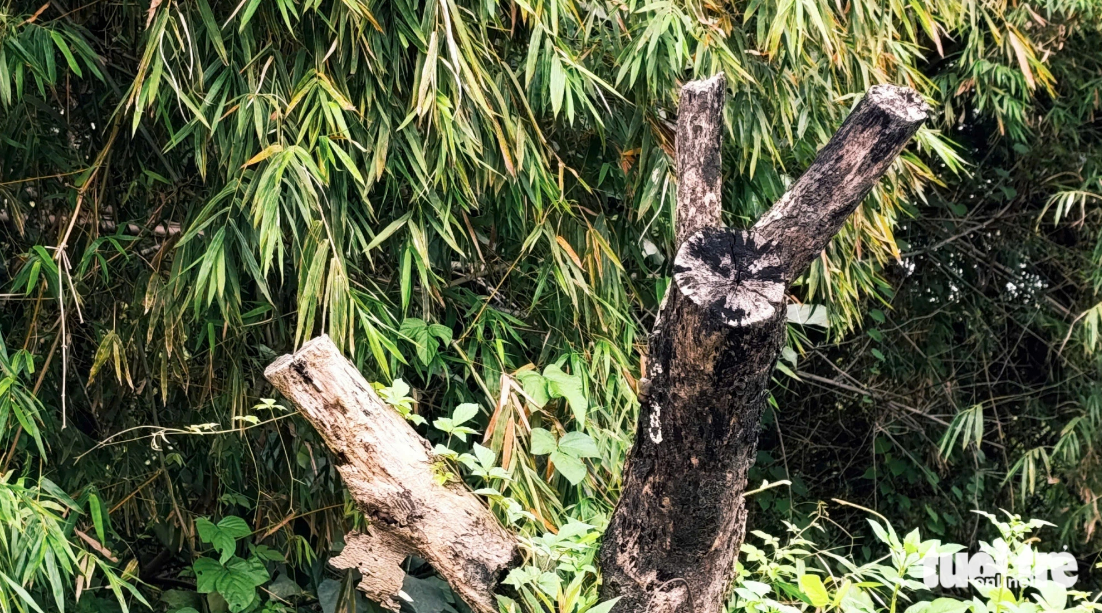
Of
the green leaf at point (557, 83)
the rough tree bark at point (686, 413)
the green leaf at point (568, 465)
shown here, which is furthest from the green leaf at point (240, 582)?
the green leaf at point (557, 83)

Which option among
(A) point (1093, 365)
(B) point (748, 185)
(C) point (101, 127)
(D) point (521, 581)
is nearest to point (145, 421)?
(C) point (101, 127)

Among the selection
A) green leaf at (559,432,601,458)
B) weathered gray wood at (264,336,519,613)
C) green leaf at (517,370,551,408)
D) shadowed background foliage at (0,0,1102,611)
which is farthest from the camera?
green leaf at (517,370,551,408)

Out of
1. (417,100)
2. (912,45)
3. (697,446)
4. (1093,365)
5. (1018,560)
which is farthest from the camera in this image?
(1093,365)

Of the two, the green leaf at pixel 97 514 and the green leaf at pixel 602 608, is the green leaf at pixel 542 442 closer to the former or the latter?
the green leaf at pixel 602 608

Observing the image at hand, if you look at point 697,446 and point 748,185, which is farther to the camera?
point 748,185

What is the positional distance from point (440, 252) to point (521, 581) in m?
0.98

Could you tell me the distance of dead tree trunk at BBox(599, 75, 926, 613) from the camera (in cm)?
99

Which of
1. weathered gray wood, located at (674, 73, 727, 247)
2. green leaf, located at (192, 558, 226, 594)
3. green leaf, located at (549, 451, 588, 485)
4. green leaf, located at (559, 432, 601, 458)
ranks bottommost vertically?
green leaf, located at (192, 558, 226, 594)

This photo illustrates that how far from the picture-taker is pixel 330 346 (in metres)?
1.30

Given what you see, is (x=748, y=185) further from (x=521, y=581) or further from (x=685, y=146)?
(x=521, y=581)

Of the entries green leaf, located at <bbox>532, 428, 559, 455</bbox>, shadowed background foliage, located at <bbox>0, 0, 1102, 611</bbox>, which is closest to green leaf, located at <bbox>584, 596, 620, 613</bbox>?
shadowed background foliage, located at <bbox>0, 0, 1102, 611</bbox>

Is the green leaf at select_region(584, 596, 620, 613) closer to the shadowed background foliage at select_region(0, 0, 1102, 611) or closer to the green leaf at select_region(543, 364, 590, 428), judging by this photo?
the shadowed background foliage at select_region(0, 0, 1102, 611)

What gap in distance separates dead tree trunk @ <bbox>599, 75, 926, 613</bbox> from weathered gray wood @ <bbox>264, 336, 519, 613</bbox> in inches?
8.6

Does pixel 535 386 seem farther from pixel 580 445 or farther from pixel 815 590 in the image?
pixel 815 590
